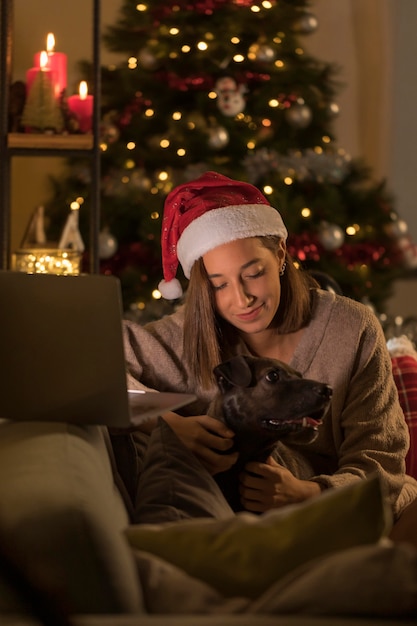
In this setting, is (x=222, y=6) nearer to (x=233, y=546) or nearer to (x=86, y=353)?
(x=86, y=353)

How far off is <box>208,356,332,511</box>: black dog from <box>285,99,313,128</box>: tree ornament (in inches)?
128

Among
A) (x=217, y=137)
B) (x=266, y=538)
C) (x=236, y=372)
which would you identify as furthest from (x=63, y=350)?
(x=217, y=137)

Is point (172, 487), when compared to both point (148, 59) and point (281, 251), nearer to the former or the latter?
point (281, 251)

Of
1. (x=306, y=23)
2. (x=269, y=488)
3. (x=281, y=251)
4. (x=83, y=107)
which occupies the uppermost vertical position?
(x=306, y=23)

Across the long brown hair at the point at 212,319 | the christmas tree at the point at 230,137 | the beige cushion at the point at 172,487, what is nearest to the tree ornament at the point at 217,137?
the christmas tree at the point at 230,137

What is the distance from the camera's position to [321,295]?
2367 mm

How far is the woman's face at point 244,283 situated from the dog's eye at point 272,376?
0.31 m

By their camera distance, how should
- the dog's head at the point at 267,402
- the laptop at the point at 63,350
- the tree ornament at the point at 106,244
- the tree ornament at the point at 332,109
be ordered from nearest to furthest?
1. the laptop at the point at 63,350
2. the dog's head at the point at 267,402
3. the tree ornament at the point at 106,244
4. the tree ornament at the point at 332,109

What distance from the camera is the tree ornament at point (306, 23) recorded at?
508 cm

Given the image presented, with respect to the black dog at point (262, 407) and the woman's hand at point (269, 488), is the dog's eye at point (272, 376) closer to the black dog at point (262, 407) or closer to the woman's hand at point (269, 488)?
the black dog at point (262, 407)

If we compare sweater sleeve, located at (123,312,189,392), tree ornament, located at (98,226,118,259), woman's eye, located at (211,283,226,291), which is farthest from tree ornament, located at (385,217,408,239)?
woman's eye, located at (211,283,226,291)

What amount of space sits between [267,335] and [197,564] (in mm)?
1153

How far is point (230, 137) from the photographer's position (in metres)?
5.05

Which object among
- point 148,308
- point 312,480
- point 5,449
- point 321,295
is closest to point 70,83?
point 148,308
